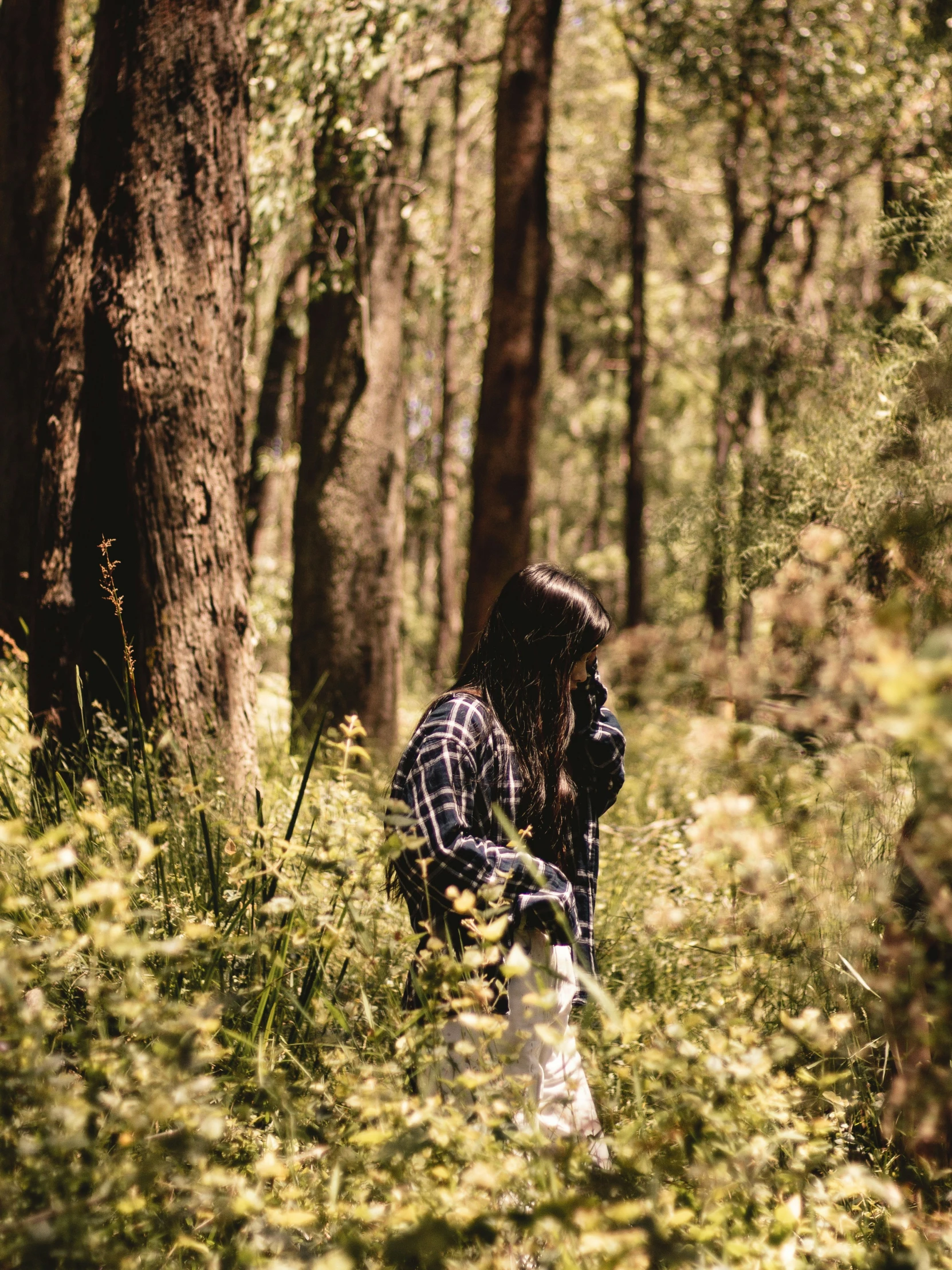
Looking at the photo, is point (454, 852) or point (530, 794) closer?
point (454, 852)

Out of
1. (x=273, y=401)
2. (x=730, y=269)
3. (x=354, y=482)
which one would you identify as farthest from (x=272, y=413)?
(x=730, y=269)

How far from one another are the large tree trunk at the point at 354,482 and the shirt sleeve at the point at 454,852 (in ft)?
14.2

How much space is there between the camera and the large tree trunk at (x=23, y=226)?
6609 millimetres

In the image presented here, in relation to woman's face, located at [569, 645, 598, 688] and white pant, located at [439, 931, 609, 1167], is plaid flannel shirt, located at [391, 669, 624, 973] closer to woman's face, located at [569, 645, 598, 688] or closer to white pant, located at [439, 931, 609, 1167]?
white pant, located at [439, 931, 609, 1167]

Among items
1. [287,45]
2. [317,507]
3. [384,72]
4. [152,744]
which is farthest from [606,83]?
[152,744]

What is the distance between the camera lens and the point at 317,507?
6930 mm

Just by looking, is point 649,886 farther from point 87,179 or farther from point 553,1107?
point 87,179

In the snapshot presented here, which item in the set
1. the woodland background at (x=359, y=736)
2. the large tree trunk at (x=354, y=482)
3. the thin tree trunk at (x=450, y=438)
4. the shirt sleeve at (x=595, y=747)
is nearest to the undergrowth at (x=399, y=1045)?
the woodland background at (x=359, y=736)

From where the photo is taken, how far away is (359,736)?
6.43 metres

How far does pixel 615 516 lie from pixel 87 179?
3419 cm

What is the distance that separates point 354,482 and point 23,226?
2.91 metres

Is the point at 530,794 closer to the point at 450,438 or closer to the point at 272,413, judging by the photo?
the point at 272,413

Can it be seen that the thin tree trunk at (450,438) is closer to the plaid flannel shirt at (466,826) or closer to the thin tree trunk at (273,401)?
the thin tree trunk at (273,401)

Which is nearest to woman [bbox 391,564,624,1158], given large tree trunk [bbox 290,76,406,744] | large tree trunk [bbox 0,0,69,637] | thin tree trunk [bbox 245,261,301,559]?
large tree trunk [bbox 290,76,406,744]
